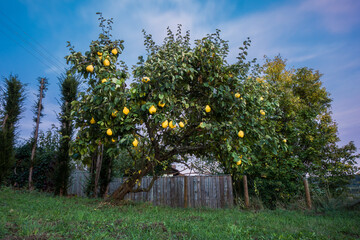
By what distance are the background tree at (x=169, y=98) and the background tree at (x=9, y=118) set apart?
519cm

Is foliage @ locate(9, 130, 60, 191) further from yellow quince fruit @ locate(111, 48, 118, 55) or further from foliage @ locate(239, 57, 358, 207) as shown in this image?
foliage @ locate(239, 57, 358, 207)

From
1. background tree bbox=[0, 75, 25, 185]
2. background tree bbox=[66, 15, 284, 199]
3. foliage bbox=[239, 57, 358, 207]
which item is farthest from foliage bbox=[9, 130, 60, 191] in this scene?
foliage bbox=[239, 57, 358, 207]

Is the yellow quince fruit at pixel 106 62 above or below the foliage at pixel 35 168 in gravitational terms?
above

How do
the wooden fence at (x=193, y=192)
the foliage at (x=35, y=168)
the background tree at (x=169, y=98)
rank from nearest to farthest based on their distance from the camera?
the background tree at (x=169, y=98) → the wooden fence at (x=193, y=192) → the foliage at (x=35, y=168)

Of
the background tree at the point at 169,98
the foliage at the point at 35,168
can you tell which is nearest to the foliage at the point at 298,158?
the background tree at the point at 169,98

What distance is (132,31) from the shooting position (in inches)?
205

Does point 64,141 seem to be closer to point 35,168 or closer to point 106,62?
point 35,168

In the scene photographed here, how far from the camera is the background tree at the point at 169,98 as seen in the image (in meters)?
4.02

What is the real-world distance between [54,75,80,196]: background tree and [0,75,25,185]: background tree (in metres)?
1.83

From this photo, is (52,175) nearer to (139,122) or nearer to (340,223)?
(139,122)

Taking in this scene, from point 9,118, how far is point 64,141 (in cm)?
274

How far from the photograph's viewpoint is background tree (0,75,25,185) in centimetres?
787

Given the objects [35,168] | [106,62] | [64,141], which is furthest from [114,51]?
[35,168]

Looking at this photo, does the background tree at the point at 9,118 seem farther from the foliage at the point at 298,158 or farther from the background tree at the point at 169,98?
the foliage at the point at 298,158
